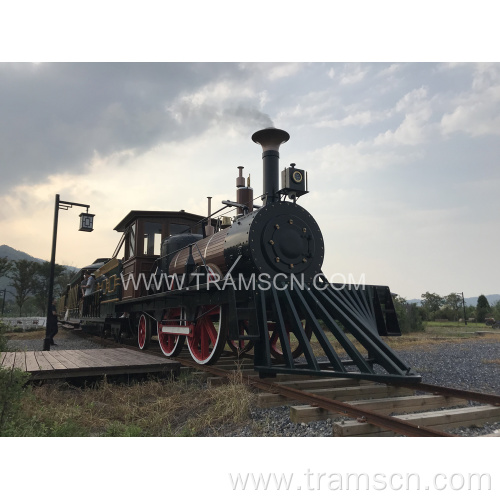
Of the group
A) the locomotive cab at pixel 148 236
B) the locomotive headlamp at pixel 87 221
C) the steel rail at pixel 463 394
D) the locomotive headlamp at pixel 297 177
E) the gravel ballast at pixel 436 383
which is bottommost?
the gravel ballast at pixel 436 383

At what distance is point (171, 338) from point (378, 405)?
485cm

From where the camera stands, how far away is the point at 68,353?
6.68 metres

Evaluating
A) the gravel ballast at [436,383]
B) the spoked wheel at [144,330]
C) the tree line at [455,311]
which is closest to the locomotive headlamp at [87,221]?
the gravel ballast at [436,383]

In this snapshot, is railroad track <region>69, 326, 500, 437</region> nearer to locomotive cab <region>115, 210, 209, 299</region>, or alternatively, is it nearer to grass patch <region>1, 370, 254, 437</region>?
grass patch <region>1, 370, 254, 437</region>

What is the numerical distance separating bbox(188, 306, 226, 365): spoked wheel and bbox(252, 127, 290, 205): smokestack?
6.35ft

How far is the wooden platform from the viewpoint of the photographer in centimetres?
499

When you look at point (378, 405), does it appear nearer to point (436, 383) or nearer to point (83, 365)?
point (436, 383)

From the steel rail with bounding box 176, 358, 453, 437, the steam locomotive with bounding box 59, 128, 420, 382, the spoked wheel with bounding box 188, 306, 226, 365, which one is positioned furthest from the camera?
the spoked wheel with bounding box 188, 306, 226, 365

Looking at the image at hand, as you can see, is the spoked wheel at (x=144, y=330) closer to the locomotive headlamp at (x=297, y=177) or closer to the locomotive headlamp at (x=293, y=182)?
the locomotive headlamp at (x=293, y=182)

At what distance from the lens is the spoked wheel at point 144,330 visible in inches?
338

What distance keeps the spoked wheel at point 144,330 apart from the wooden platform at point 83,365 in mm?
2126

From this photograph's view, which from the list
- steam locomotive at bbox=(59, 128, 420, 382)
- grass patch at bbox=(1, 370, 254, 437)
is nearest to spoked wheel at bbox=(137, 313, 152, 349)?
steam locomotive at bbox=(59, 128, 420, 382)

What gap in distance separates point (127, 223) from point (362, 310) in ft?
20.1

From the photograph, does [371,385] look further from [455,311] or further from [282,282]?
[455,311]
